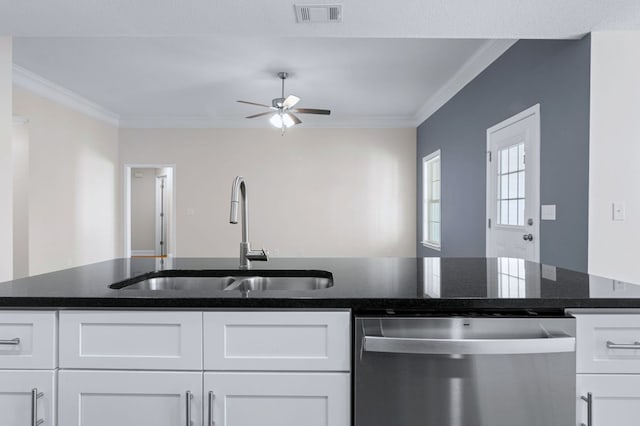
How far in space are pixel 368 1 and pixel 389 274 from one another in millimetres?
1601

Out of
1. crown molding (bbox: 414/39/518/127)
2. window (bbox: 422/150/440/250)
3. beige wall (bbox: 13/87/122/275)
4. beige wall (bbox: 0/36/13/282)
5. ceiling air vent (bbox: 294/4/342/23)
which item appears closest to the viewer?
ceiling air vent (bbox: 294/4/342/23)

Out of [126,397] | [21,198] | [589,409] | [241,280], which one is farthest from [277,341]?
[21,198]

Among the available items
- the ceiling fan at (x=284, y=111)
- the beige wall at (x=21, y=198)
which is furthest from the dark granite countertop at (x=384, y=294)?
the beige wall at (x=21, y=198)

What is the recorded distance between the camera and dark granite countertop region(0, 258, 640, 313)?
3.58 ft

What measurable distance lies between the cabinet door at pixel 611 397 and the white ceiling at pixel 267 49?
2011mm

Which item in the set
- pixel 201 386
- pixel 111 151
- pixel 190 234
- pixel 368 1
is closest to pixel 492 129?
pixel 368 1

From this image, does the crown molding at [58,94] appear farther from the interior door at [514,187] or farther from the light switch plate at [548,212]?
the light switch plate at [548,212]

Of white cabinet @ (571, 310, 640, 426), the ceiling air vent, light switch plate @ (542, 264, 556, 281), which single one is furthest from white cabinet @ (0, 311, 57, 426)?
the ceiling air vent

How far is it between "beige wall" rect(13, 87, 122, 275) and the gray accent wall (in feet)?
15.9

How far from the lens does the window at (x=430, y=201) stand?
5.81 metres

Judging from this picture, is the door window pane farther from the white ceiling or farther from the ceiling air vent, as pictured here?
the ceiling air vent

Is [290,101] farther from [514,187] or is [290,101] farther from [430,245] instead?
[430,245]

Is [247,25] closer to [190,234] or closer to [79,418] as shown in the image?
[79,418]

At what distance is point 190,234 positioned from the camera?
6.66m
